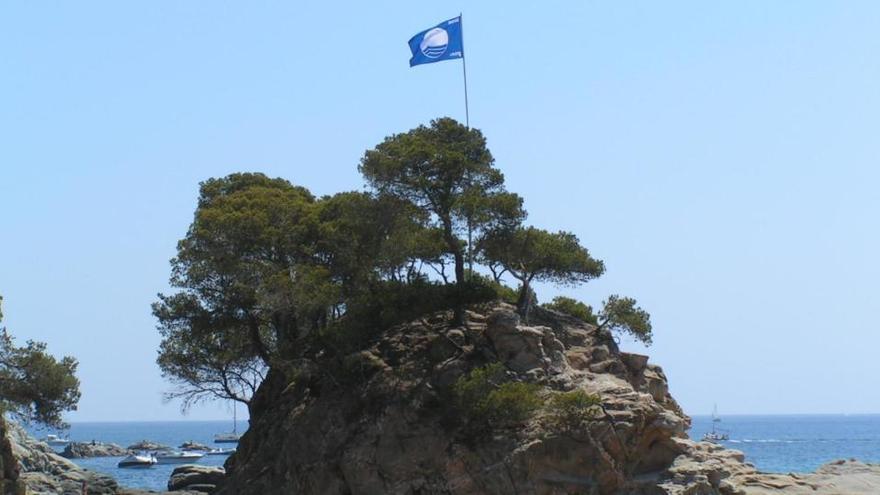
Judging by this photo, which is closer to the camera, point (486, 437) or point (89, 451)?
point (486, 437)

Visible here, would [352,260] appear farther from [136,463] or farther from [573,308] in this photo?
[136,463]

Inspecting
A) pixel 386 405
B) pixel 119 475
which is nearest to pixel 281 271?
pixel 386 405

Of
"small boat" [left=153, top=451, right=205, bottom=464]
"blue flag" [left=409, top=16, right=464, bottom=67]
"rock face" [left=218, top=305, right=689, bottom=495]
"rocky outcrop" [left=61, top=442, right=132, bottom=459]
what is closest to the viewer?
"rock face" [left=218, top=305, right=689, bottom=495]

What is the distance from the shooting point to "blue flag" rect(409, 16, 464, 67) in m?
47.8

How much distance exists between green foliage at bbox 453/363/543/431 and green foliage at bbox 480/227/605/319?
574cm

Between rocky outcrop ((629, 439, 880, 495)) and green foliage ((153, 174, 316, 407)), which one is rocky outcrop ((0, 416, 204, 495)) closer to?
green foliage ((153, 174, 316, 407))

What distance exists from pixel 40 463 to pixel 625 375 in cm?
5670

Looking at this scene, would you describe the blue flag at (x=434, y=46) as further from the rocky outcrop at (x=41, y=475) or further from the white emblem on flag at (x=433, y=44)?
the rocky outcrop at (x=41, y=475)

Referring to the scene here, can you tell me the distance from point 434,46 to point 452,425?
53.4 feet

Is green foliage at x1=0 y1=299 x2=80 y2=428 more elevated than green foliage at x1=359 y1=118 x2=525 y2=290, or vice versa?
green foliage at x1=359 y1=118 x2=525 y2=290

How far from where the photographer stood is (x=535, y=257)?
149ft

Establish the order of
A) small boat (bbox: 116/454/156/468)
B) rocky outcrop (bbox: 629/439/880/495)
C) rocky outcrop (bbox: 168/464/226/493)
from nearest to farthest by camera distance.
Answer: rocky outcrop (bbox: 629/439/880/495) < rocky outcrop (bbox: 168/464/226/493) < small boat (bbox: 116/454/156/468)

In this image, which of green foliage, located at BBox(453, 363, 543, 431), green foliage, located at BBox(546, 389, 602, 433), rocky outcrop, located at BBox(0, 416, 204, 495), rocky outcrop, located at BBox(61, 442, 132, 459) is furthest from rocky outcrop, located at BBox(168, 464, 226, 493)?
rocky outcrop, located at BBox(61, 442, 132, 459)

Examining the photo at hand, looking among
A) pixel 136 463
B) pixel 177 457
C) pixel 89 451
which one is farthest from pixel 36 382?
pixel 89 451
